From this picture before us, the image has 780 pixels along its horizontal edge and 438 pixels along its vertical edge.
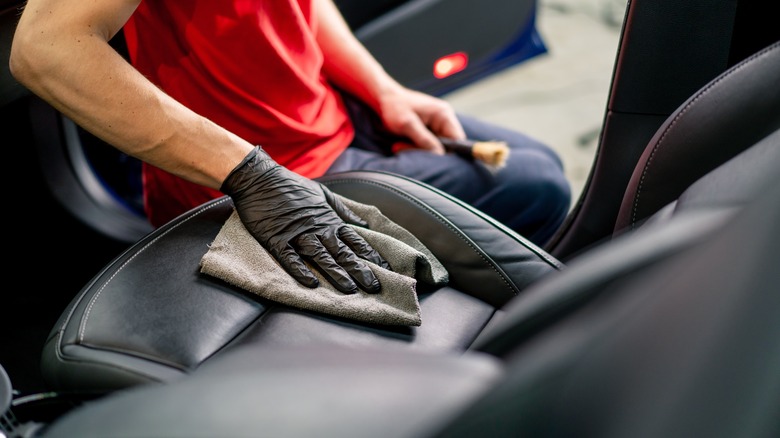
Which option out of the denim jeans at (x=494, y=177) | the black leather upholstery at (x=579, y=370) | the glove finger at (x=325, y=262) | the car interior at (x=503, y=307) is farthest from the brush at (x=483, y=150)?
the black leather upholstery at (x=579, y=370)

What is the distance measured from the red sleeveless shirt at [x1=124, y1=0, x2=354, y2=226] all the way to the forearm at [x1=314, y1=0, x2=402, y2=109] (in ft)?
0.24

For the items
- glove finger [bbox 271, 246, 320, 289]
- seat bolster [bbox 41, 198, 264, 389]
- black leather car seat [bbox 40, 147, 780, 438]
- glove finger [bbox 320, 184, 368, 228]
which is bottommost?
seat bolster [bbox 41, 198, 264, 389]

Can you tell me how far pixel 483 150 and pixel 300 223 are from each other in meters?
0.41

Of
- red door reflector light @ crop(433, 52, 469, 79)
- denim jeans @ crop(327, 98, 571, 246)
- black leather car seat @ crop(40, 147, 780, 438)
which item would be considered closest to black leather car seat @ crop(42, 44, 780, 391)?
denim jeans @ crop(327, 98, 571, 246)

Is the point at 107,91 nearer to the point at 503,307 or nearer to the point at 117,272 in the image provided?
the point at 117,272

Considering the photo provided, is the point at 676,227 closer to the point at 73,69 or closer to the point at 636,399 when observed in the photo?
the point at 636,399

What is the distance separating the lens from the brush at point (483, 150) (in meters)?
1.30

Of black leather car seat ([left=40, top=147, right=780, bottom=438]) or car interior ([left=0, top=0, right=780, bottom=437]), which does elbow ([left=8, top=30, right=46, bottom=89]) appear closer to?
car interior ([left=0, top=0, right=780, bottom=437])

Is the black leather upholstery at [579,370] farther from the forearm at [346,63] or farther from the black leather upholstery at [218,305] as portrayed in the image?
the forearm at [346,63]

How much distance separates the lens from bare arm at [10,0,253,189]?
3.16ft

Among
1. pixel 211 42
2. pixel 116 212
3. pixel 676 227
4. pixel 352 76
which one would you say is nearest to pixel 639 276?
pixel 676 227

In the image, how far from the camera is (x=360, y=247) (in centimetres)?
101

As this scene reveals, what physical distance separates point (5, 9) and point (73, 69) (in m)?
0.37

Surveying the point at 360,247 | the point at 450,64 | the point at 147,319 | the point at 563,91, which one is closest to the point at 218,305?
the point at 147,319
